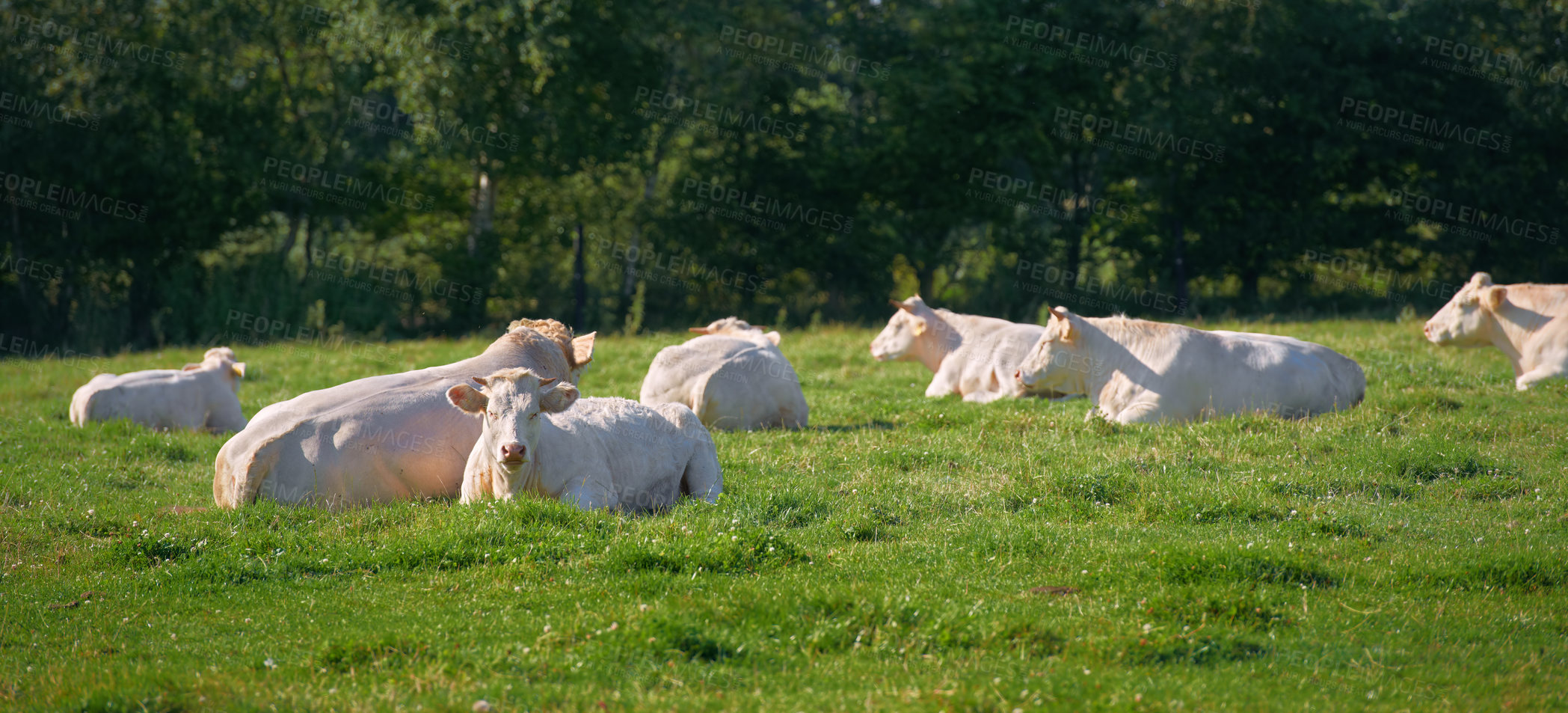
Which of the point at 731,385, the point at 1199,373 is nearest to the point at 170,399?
the point at 731,385

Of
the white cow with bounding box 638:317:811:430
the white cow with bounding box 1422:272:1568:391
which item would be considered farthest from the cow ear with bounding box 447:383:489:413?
the white cow with bounding box 1422:272:1568:391

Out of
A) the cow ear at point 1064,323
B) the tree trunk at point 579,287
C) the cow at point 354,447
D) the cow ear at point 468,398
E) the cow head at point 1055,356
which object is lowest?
the tree trunk at point 579,287

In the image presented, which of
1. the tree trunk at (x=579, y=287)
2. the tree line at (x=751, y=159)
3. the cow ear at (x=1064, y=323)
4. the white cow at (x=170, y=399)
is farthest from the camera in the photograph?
the tree trunk at (x=579, y=287)

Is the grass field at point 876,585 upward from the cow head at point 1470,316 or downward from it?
downward

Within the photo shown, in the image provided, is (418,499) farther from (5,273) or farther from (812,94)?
(812,94)

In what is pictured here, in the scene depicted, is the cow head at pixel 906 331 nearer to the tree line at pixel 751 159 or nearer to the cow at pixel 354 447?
the cow at pixel 354 447

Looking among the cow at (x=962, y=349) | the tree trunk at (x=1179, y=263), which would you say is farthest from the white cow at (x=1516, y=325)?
the tree trunk at (x=1179, y=263)

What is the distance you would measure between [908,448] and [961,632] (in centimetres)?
508

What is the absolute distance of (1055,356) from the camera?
44.5 ft

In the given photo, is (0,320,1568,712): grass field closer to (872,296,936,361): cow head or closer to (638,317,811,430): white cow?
(638,317,811,430): white cow

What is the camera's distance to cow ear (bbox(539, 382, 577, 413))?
8.22 metres

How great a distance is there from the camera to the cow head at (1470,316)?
14.3 meters

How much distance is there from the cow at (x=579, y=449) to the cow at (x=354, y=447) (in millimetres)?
453

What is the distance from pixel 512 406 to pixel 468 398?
0.37m
